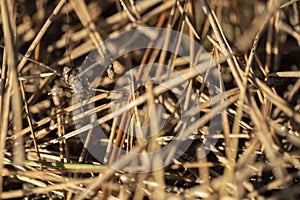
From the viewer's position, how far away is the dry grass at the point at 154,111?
103 centimetres

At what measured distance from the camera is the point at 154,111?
111 cm

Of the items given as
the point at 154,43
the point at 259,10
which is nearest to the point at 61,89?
the point at 154,43

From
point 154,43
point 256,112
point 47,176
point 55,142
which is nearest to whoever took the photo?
point 256,112

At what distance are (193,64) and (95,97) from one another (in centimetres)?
25

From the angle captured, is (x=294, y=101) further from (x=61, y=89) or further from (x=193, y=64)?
(x=61, y=89)

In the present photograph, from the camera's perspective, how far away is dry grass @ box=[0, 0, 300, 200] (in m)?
1.03

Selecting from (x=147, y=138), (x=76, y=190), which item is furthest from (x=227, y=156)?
(x=76, y=190)

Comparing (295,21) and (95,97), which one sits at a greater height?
(295,21)

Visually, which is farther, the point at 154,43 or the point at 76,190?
the point at 154,43

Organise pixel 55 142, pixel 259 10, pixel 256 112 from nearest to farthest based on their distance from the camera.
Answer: pixel 256 112, pixel 55 142, pixel 259 10

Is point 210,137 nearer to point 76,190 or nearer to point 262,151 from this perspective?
point 262,151

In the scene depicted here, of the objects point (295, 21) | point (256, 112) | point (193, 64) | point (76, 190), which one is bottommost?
point (76, 190)

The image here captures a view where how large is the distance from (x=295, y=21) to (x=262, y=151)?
1.39 ft

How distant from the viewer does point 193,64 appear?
1246 mm
